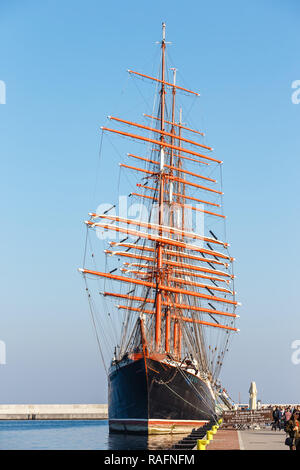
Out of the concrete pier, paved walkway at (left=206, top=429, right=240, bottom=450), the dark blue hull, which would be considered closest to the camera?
paved walkway at (left=206, top=429, right=240, bottom=450)

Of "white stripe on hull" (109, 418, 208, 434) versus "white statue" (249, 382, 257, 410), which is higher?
"white statue" (249, 382, 257, 410)

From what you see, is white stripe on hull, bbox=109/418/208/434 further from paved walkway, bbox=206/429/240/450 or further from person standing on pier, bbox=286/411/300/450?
person standing on pier, bbox=286/411/300/450

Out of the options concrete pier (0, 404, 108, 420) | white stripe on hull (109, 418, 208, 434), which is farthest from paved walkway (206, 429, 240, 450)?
concrete pier (0, 404, 108, 420)

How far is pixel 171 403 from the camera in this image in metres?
49.2

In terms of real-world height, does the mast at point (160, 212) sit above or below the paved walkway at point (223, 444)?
above

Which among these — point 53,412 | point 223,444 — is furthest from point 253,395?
point 53,412

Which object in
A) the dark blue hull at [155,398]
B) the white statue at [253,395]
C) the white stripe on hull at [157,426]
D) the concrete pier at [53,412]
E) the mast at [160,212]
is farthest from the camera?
the concrete pier at [53,412]

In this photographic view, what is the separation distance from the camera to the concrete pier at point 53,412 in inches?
4646

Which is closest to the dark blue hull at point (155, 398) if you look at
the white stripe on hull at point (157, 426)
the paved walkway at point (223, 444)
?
the white stripe on hull at point (157, 426)

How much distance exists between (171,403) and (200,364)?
1041 centimetres

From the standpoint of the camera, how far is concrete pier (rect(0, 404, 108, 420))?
118000 mm

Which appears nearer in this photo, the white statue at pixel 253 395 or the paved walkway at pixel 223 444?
the paved walkway at pixel 223 444

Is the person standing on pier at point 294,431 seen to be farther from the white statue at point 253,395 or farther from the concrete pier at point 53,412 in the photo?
the concrete pier at point 53,412
